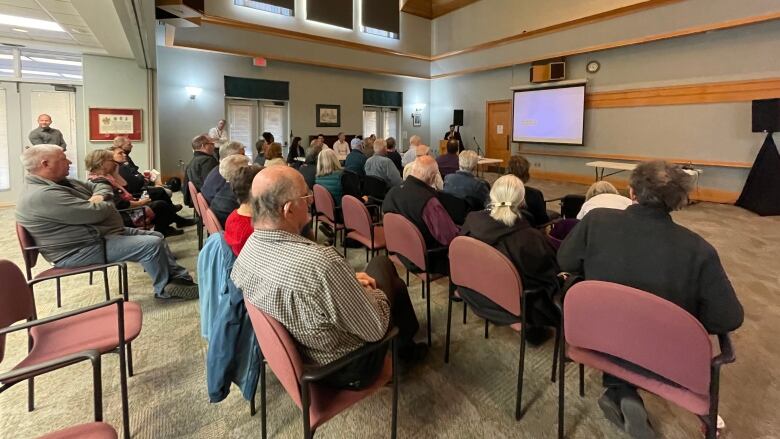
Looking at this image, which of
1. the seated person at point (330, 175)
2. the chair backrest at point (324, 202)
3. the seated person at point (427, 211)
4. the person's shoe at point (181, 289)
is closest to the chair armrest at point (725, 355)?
the seated person at point (427, 211)

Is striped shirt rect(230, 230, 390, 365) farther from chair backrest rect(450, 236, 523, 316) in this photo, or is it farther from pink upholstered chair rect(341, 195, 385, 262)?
pink upholstered chair rect(341, 195, 385, 262)

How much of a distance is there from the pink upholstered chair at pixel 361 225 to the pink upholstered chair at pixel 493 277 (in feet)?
3.92

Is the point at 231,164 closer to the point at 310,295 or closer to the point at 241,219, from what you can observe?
the point at 241,219

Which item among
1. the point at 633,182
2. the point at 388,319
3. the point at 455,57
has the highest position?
the point at 455,57

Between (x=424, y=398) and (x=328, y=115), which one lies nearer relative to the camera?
(x=424, y=398)

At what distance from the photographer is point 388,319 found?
1.51 m

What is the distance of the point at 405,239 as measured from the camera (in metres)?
2.60

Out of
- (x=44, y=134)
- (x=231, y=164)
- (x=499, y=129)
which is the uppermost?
(x=499, y=129)

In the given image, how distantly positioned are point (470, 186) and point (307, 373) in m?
2.68

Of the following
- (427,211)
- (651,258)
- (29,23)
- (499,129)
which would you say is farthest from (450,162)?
(499,129)

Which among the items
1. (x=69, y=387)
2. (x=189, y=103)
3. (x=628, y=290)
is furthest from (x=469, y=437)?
(x=189, y=103)

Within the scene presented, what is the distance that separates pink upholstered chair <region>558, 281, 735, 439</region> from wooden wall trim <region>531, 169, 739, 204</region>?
18.8ft

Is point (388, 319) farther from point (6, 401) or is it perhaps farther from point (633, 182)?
point (6, 401)

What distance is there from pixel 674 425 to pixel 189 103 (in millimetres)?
10478
